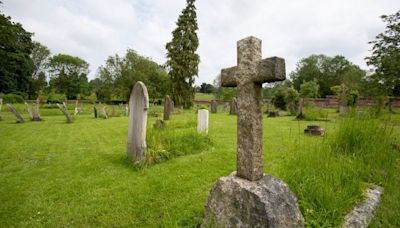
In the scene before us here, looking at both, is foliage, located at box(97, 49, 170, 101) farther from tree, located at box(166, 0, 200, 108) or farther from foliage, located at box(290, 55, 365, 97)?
foliage, located at box(290, 55, 365, 97)

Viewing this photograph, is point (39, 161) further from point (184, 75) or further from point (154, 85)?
point (154, 85)

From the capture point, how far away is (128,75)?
1773 inches

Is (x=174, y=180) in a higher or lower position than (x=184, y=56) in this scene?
lower

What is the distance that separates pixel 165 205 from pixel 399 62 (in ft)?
70.3

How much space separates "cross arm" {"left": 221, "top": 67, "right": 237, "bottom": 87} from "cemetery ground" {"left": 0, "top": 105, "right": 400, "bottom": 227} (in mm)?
1599

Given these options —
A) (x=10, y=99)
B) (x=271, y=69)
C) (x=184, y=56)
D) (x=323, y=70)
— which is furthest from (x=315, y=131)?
(x=323, y=70)

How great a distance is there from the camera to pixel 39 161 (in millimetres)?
5648

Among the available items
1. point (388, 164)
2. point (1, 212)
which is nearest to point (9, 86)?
point (1, 212)

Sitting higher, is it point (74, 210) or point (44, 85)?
point (44, 85)

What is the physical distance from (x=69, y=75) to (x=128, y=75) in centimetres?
2746

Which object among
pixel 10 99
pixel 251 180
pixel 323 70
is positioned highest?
pixel 323 70

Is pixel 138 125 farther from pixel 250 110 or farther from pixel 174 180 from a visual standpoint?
pixel 250 110

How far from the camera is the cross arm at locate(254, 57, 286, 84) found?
6.77ft

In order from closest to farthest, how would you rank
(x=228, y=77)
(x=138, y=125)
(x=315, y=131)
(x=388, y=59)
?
1. (x=228, y=77)
2. (x=138, y=125)
3. (x=315, y=131)
4. (x=388, y=59)
